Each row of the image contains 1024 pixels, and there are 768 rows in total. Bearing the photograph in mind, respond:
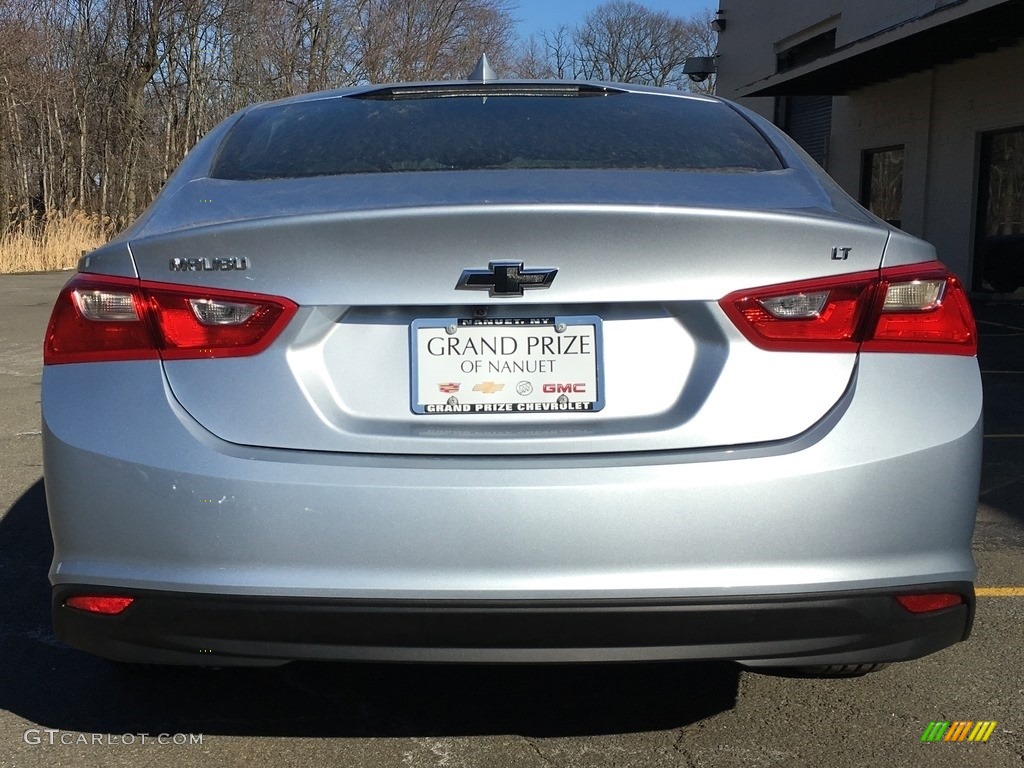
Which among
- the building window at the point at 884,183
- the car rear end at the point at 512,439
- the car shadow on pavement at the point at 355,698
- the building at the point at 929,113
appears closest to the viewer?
the car rear end at the point at 512,439

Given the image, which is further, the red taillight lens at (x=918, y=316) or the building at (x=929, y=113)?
the building at (x=929, y=113)

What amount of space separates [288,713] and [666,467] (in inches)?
48.7

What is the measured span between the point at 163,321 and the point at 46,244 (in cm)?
1985

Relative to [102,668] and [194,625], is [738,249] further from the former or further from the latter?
[102,668]

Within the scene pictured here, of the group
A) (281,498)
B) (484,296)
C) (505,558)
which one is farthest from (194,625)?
(484,296)

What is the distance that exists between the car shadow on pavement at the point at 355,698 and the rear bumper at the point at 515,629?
49 cm

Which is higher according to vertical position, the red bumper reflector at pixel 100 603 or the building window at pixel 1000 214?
the building window at pixel 1000 214

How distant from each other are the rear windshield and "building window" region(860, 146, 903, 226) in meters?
17.2

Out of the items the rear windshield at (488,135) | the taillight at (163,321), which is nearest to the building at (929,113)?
the rear windshield at (488,135)

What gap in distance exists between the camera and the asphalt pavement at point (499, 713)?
238 centimetres

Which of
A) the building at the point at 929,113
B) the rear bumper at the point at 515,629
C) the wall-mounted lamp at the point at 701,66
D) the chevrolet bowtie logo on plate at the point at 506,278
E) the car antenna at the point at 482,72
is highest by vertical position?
the wall-mounted lamp at the point at 701,66

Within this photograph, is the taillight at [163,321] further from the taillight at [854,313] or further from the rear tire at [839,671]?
the rear tire at [839,671]

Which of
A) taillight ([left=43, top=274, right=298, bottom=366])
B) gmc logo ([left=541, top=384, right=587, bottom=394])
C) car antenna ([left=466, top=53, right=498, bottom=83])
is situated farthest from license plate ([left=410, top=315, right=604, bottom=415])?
car antenna ([left=466, top=53, right=498, bottom=83])

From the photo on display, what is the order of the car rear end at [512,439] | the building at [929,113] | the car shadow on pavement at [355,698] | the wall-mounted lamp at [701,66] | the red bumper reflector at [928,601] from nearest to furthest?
1. the car rear end at [512,439]
2. the red bumper reflector at [928,601]
3. the car shadow on pavement at [355,698]
4. the building at [929,113]
5. the wall-mounted lamp at [701,66]
